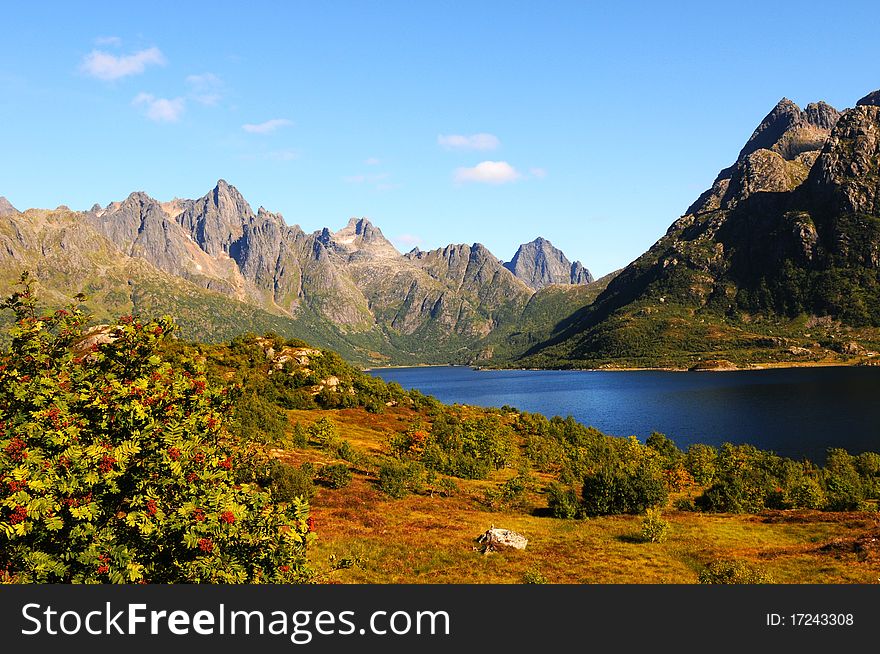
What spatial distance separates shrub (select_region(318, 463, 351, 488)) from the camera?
156ft

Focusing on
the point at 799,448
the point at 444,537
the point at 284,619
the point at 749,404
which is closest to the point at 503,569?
the point at 444,537

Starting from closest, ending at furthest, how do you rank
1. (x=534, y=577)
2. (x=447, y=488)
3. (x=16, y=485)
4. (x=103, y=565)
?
(x=16, y=485) → (x=103, y=565) → (x=534, y=577) → (x=447, y=488)

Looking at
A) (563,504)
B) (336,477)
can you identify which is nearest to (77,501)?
(336,477)

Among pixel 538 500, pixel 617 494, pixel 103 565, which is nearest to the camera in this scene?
pixel 103 565

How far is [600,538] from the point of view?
3609 cm

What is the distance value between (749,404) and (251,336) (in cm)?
14373

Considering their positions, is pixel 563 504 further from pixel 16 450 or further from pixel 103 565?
pixel 16 450

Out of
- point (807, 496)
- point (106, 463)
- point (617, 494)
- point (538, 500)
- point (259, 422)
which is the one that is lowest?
point (538, 500)

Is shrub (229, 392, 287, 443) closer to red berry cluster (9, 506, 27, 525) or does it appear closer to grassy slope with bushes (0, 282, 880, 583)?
grassy slope with bushes (0, 282, 880, 583)

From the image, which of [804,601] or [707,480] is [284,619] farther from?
[707,480]

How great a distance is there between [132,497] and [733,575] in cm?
2384

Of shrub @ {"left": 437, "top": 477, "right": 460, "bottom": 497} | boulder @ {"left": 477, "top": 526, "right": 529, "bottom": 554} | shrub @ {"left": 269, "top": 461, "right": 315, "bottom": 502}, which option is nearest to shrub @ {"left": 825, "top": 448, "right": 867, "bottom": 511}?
shrub @ {"left": 437, "top": 477, "right": 460, "bottom": 497}

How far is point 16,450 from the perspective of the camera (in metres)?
12.5

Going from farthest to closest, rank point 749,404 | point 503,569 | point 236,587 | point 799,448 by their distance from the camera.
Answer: point 749,404
point 799,448
point 503,569
point 236,587
